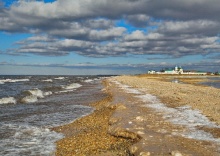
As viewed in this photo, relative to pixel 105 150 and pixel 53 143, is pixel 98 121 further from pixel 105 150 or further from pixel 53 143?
pixel 105 150

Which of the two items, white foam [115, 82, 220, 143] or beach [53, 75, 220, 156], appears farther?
white foam [115, 82, 220, 143]

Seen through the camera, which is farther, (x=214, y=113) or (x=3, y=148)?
(x=214, y=113)

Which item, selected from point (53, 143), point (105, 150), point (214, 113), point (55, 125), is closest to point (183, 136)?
point (105, 150)

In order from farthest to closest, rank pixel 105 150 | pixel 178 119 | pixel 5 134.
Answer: pixel 178 119
pixel 5 134
pixel 105 150

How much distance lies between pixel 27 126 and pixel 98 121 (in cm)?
Result: 405

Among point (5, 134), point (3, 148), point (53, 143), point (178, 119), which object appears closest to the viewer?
point (3, 148)

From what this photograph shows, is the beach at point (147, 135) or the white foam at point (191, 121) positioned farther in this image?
the white foam at point (191, 121)

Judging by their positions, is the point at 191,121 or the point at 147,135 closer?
the point at 147,135

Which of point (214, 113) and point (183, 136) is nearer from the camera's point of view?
point (183, 136)

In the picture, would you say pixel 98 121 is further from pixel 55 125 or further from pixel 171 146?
pixel 171 146

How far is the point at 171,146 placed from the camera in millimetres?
9867

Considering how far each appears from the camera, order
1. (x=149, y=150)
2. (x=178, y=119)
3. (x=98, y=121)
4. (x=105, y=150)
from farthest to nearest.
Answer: (x=98, y=121) < (x=178, y=119) < (x=105, y=150) < (x=149, y=150)

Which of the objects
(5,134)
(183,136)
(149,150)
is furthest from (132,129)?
(5,134)

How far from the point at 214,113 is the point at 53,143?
32.7 ft
